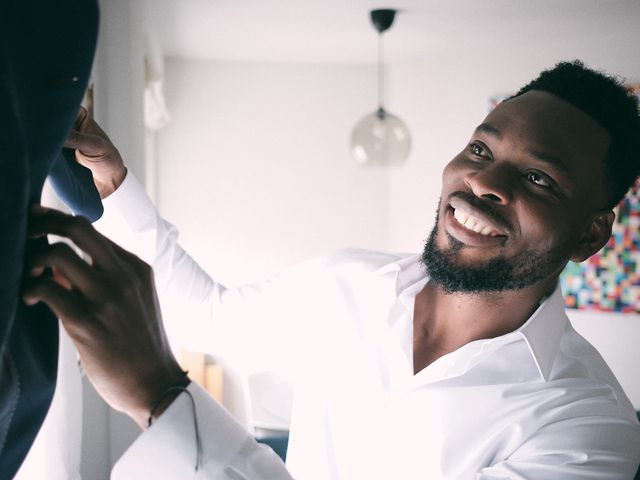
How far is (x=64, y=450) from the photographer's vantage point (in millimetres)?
1263

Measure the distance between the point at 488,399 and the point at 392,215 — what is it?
13.9 feet

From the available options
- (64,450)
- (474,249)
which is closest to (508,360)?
(474,249)

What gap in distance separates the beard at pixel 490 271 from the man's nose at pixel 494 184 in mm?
106

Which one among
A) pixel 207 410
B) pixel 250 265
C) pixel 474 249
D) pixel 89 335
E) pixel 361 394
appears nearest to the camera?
pixel 89 335

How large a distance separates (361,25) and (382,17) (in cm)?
44

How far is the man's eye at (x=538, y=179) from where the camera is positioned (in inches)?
46.2

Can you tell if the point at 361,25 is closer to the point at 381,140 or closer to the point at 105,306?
the point at 381,140

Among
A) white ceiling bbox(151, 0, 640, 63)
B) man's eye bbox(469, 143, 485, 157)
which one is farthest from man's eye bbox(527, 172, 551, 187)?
white ceiling bbox(151, 0, 640, 63)

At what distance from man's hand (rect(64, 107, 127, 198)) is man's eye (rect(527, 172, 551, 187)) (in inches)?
28.8

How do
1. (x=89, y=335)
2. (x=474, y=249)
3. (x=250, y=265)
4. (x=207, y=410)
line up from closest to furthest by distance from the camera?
(x=89, y=335) → (x=207, y=410) → (x=474, y=249) → (x=250, y=265)

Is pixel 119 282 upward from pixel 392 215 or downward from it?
upward

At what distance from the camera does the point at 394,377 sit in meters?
1.29

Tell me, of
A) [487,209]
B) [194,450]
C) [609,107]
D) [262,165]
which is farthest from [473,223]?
[262,165]

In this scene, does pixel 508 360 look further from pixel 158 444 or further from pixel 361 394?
pixel 158 444
